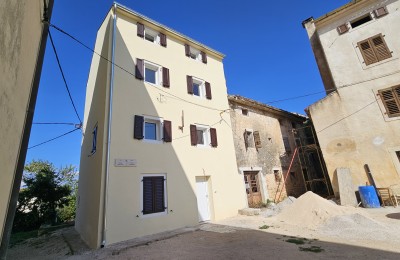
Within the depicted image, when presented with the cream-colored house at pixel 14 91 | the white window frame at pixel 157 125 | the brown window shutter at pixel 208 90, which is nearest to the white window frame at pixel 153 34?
the brown window shutter at pixel 208 90

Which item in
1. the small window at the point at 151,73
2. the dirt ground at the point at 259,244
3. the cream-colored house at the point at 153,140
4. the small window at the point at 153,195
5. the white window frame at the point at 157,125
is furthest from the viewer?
the small window at the point at 151,73

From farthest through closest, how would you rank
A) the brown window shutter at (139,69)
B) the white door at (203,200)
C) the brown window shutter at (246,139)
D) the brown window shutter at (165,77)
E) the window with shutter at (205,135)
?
the brown window shutter at (246,139), the window with shutter at (205,135), the brown window shutter at (165,77), the white door at (203,200), the brown window shutter at (139,69)

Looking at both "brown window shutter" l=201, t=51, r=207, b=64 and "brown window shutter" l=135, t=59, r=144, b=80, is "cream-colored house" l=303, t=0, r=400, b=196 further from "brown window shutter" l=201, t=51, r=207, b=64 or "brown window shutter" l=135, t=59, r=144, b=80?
"brown window shutter" l=135, t=59, r=144, b=80

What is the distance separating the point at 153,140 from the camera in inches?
373

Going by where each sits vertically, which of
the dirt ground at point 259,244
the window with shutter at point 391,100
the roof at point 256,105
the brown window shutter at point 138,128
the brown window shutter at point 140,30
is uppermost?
the brown window shutter at point 140,30

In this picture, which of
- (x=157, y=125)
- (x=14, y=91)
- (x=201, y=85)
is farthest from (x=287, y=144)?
(x=14, y=91)

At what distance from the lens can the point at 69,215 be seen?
18.5 m

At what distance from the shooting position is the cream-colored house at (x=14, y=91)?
252 cm

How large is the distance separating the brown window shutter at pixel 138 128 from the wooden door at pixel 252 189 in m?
7.17

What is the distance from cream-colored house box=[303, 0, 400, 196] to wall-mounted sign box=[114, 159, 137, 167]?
11.2 metres

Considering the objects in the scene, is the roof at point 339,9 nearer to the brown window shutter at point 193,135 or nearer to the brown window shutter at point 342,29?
the brown window shutter at point 342,29

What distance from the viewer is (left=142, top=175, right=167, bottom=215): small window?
333 inches

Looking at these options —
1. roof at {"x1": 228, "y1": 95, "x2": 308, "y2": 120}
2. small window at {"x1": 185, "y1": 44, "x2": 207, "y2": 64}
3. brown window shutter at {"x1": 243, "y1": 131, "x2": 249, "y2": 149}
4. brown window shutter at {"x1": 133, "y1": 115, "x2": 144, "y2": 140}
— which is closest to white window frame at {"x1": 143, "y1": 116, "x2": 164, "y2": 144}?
brown window shutter at {"x1": 133, "y1": 115, "x2": 144, "y2": 140}

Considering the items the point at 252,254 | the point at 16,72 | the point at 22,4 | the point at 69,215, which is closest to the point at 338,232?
the point at 252,254
